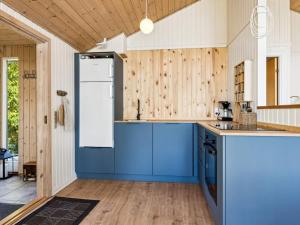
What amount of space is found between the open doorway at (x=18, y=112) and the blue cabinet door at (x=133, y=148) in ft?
4.53

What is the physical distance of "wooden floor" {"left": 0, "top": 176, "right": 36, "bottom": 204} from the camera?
118 inches

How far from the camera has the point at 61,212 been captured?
256 cm

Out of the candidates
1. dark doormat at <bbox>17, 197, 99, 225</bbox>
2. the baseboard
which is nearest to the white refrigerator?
the baseboard

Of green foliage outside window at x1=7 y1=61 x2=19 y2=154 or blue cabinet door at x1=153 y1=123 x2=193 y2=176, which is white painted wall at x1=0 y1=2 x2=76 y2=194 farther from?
green foliage outside window at x1=7 y1=61 x2=19 y2=154

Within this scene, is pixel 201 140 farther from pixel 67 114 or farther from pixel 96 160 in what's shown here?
pixel 67 114

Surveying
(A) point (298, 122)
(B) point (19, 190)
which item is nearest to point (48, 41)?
(B) point (19, 190)

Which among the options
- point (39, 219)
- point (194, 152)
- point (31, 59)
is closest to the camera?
point (39, 219)

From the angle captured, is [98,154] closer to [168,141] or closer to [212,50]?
[168,141]

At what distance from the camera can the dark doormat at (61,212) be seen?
7.70 feet

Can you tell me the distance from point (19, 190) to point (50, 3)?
→ 2543 mm

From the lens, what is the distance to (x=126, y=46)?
4.28 metres

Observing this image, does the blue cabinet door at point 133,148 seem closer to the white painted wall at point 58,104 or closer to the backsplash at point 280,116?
the white painted wall at point 58,104

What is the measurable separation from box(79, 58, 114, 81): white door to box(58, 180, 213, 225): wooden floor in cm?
164

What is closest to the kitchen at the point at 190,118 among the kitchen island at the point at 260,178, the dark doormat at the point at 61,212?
the kitchen island at the point at 260,178
